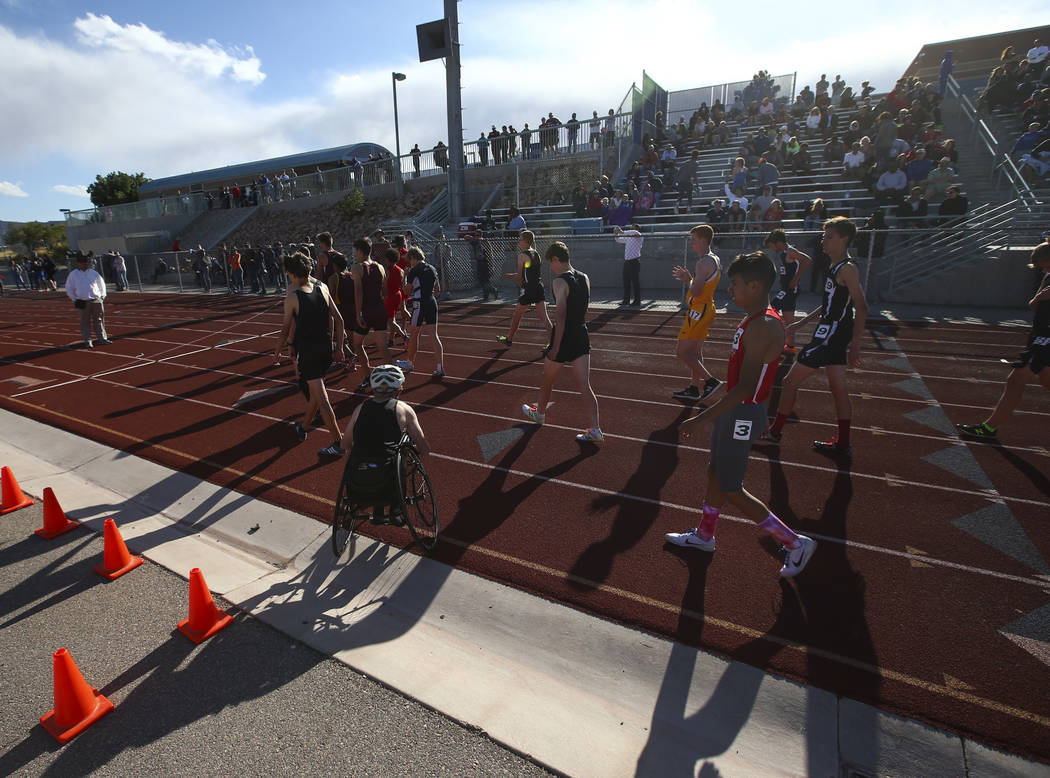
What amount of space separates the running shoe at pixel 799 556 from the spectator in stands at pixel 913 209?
13869 millimetres

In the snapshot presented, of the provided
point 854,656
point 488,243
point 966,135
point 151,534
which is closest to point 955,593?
point 854,656

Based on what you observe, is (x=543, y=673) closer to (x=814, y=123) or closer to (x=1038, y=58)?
Answer: (x=814, y=123)

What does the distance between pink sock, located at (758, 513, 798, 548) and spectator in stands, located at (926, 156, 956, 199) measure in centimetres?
1638

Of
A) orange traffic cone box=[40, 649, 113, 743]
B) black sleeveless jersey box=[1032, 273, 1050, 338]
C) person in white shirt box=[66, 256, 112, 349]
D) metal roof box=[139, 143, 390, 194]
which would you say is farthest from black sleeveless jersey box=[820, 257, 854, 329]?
metal roof box=[139, 143, 390, 194]

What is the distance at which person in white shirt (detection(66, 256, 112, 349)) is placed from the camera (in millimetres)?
12328

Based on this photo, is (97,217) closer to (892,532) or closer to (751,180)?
(751,180)

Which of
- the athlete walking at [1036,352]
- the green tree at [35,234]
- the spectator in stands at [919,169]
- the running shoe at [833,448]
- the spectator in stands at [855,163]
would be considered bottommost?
the running shoe at [833,448]

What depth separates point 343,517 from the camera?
167 inches

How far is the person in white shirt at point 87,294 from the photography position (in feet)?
40.4

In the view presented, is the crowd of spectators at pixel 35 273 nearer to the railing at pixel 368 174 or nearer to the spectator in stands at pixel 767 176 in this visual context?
the railing at pixel 368 174

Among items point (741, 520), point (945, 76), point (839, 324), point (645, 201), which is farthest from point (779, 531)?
point (945, 76)

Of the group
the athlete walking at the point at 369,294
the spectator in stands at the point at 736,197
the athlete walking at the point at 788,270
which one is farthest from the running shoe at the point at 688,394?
the spectator in stands at the point at 736,197

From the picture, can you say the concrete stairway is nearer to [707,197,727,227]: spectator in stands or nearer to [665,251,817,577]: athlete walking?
[707,197,727,227]: spectator in stands

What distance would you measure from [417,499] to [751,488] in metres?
3.14
